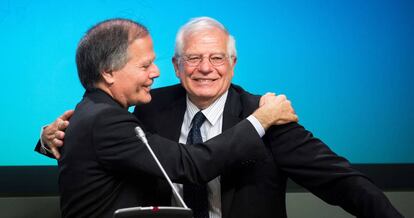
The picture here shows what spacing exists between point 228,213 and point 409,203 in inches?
53.1

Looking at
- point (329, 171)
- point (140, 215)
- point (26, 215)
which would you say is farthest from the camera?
point (26, 215)

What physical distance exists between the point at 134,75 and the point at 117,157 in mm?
284

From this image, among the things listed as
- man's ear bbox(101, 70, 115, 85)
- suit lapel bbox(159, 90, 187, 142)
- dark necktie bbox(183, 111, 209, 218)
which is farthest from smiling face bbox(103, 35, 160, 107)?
dark necktie bbox(183, 111, 209, 218)

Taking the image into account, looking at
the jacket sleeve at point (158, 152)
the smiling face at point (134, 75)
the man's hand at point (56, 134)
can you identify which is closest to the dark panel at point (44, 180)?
the man's hand at point (56, 134)

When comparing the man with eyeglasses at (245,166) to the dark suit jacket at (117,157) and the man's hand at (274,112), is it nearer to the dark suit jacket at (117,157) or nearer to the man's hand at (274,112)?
the man's hand at (274,112)

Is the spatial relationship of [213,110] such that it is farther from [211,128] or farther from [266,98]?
[266,98]

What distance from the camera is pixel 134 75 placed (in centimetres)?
193

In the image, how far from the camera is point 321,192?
6.77 ft

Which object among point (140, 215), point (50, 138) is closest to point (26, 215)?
point (50, 138)

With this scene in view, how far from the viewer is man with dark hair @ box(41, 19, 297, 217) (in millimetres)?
1788

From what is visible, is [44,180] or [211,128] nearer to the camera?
[211,128]

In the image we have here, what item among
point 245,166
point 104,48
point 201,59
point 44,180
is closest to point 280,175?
point 245,166

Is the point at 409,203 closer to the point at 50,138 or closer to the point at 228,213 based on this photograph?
the point at 228,213

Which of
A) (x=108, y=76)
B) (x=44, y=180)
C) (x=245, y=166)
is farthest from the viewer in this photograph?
(x=44, y=180)
